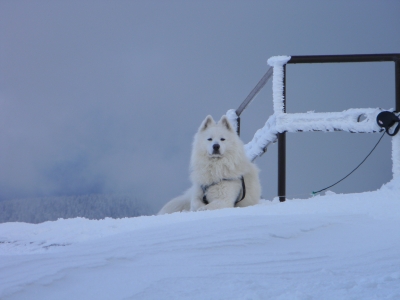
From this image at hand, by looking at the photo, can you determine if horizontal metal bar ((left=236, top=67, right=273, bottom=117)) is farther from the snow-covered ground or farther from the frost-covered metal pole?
the snow-covered ground

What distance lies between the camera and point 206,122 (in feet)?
13.6

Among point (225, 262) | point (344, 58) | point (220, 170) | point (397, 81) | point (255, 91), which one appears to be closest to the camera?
point (225, 262)

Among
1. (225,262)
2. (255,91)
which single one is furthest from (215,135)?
(225,262)

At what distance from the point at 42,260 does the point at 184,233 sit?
571mm

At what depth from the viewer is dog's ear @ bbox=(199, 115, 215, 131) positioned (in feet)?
13.5

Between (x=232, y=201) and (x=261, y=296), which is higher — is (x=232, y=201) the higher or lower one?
the lower one

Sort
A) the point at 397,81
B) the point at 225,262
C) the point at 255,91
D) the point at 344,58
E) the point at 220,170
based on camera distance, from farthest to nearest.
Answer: the point at 255,91 → the point at 344,58 → the point at 397,81 → the point at 220,170 → the point at 225,262

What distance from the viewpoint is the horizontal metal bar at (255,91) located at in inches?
181

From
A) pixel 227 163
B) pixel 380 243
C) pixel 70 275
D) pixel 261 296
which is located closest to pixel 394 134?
pixel 227 163

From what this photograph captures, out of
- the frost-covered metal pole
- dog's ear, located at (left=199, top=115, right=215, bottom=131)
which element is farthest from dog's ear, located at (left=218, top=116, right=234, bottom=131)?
the frost-covered metal pole

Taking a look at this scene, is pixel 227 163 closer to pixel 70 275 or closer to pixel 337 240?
pixel 337 240

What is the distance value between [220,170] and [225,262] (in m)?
2.62

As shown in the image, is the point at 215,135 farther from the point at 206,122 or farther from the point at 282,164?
the point at 282,164

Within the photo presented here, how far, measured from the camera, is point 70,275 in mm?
1243
